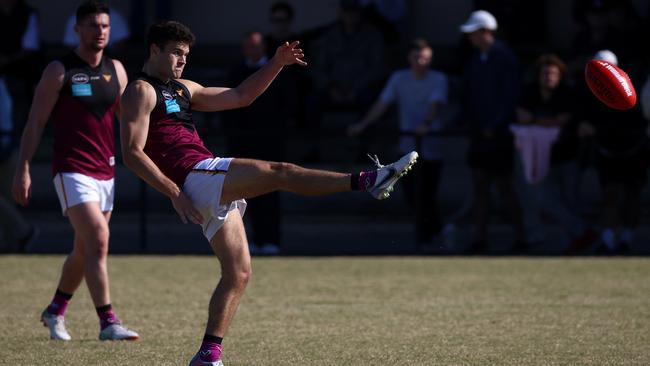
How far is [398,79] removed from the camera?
567 inches

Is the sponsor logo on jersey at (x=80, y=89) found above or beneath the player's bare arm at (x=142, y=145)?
above

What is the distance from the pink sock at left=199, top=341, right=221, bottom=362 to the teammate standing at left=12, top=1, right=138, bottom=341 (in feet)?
5.30

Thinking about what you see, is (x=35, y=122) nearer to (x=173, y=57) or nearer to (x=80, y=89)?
(x=80, y=89)

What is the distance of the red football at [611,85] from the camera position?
8.66 metres

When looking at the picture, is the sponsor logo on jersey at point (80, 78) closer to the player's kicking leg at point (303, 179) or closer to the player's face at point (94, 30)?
the player's face at point (94, 30)

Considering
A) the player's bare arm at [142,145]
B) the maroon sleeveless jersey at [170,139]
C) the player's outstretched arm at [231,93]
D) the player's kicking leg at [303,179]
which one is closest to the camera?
the player's kicking leg at [303,179]

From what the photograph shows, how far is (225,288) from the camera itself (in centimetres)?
731

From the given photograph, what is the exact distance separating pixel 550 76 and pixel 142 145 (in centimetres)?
735

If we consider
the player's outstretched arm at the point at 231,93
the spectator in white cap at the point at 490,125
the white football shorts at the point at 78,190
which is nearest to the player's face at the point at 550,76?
the spectator in white cap at the point at 490,125

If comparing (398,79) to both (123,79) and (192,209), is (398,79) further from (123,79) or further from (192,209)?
(192,209)

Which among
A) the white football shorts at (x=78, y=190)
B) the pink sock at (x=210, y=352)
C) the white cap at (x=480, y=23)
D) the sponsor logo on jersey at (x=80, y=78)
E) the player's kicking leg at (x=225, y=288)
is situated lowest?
the pink sock at (x=210, y=352)

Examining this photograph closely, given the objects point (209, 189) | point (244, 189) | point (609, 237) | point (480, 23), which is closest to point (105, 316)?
point (209, 189)

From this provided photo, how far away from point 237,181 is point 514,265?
6.58m

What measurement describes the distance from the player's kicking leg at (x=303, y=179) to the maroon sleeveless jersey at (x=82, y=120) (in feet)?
6.59
